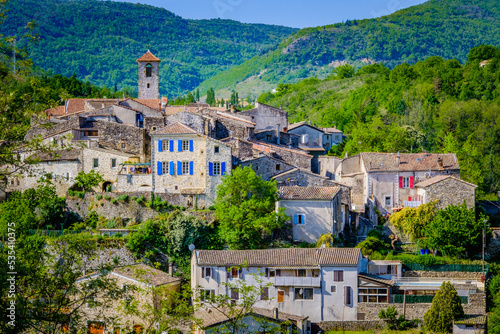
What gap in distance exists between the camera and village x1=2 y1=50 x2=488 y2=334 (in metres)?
40.5

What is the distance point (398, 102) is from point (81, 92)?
41.2 meters

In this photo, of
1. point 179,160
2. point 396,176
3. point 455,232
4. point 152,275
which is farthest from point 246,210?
point 455,232

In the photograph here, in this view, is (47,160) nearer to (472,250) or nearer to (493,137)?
(472,250)

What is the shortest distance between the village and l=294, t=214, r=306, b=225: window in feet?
0.21

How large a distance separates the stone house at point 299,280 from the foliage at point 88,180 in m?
11.3

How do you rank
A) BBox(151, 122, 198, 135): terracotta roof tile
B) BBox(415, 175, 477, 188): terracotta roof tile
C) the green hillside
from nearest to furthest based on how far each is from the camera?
BBox(415, 175, 477, 188): terracotta roof tile, BBox(151, 122, 198, 135): terracotta roof tile, the green hillside

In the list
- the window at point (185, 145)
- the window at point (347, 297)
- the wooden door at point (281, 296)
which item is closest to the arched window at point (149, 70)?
the window at point (185, 145)

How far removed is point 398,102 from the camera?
84875 mm

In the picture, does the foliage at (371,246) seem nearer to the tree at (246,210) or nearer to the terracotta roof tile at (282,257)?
the terracotta roof tile at (282,257)

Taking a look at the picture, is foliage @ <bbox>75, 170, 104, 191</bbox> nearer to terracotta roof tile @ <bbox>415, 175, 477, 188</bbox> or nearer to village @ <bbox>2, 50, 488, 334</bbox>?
village @ <bbox>2, 50, 488, 334</bbox>

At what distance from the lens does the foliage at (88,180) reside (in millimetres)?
48312

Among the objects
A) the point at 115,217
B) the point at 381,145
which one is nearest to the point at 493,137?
the point at 381,145

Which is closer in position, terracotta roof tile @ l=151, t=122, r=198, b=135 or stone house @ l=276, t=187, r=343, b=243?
stone house @ l=276, t=187, r=343, b=243

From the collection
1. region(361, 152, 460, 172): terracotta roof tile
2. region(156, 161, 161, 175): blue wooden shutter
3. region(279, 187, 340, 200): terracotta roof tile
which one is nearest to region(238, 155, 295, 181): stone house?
region(279, 187, 340, 200): terracotta roof tile
